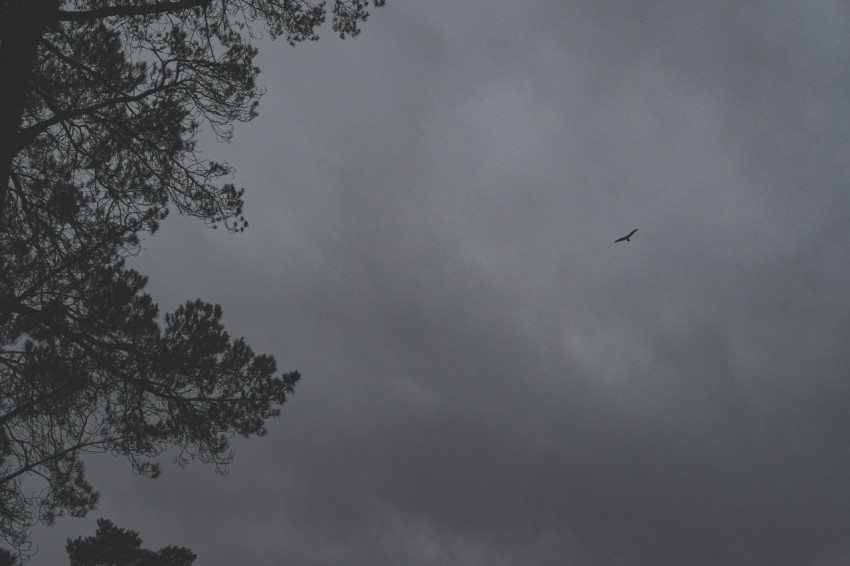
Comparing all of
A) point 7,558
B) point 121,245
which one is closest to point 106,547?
point 7,558

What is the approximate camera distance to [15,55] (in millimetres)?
5684

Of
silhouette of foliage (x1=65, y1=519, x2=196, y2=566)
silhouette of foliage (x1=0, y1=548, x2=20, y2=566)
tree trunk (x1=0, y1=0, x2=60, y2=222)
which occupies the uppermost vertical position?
tree trunk (x1=0, y1=0, x2=60, y2=222)

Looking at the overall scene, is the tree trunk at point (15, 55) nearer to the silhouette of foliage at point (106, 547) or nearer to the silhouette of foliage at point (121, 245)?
the silhouette of foliage at point (121, 245)

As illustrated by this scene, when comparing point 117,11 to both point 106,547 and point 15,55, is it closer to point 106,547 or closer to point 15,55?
point 15,55

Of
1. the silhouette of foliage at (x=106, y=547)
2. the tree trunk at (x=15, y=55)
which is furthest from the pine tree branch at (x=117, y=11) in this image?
the silhouette of foliage at (x=106, y=547)

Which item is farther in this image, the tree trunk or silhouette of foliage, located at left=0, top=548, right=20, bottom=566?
silhouette of foliage, located at left=0, top=548, right=20, bottom=566

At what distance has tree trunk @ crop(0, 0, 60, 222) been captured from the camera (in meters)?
5.65

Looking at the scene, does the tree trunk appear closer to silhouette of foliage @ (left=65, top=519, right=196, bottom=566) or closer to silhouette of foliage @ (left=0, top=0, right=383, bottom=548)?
silhouette of foliage @ (left=0, top=0, right=383, bottom=548)

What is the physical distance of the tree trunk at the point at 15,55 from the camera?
5.65 meters

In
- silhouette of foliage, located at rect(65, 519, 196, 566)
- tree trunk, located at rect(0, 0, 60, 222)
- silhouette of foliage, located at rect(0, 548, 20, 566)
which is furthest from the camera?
silhouette of foliage, located at rect(65, 519, 196, 566)

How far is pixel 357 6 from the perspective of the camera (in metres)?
7.66

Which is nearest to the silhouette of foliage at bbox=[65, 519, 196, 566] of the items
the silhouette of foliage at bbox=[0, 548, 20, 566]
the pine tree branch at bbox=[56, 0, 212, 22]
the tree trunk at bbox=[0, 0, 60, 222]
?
the silhouette of foliage at bbox=[0, 548, 20, 566]

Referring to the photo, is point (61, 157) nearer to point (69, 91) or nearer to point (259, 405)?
point (69, 91)

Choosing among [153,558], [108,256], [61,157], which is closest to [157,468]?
[108,256]
